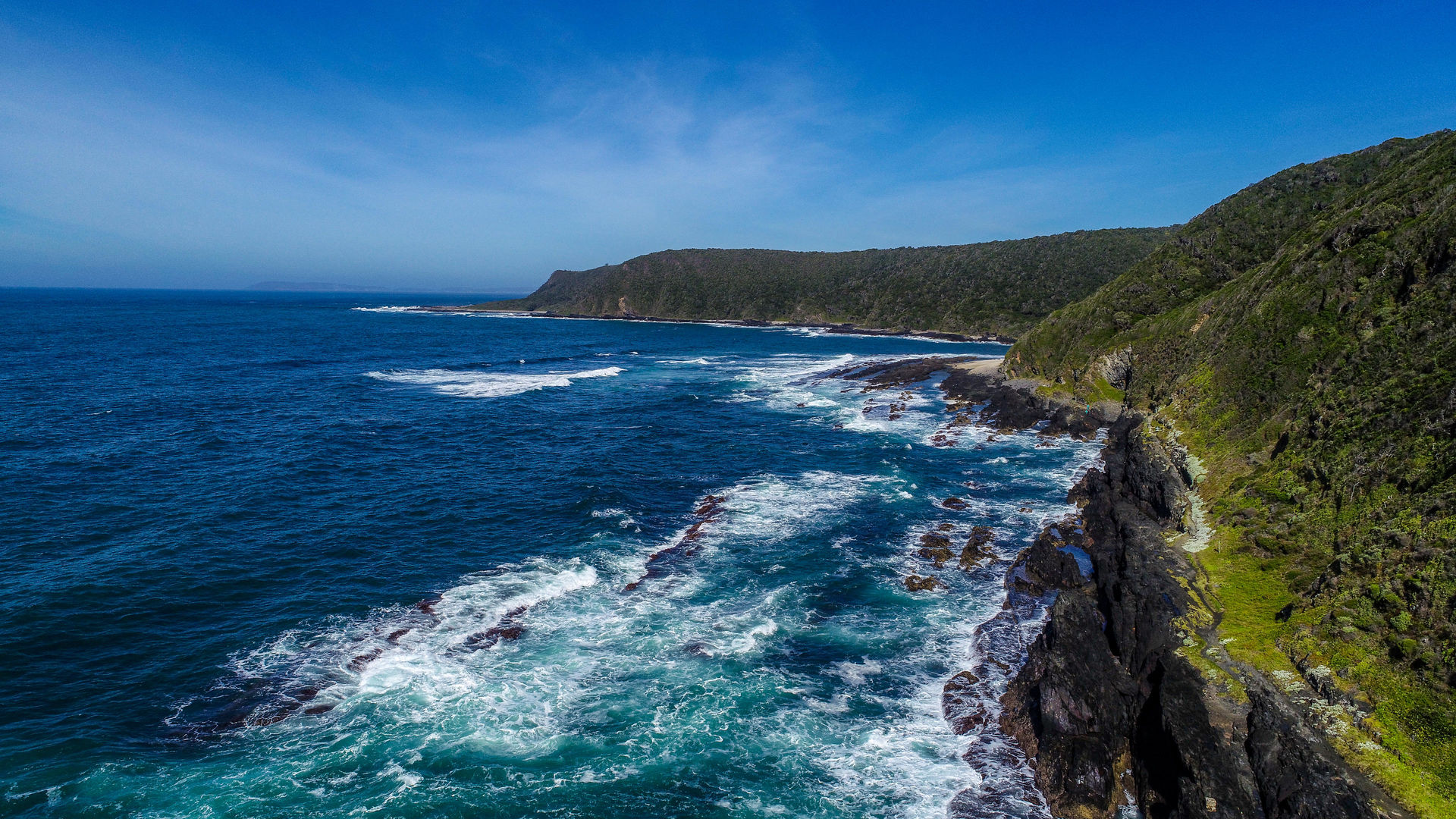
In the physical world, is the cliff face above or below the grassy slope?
below

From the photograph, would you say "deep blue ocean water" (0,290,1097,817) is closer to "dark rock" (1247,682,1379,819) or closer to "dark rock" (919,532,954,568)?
"dark rock" (919,532,954,568)

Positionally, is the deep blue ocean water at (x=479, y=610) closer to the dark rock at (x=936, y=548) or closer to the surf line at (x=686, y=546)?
the surf line at (x=686, y=546)

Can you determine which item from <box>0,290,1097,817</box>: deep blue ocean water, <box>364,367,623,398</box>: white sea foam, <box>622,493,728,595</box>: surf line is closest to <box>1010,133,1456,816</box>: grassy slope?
<box>0,290,1097,817</box>: deep blue ocean water

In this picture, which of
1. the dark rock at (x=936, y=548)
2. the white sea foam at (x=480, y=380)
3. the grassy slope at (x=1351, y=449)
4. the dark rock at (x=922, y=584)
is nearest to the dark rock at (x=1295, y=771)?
the grassy slope at (x=1351, y=449)

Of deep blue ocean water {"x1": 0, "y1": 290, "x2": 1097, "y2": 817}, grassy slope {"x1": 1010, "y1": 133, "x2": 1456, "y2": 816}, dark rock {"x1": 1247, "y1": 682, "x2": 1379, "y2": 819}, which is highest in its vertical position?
grassy slope {"x1": 1010, "y1": 133, "x2": 1456, "y2": 816}

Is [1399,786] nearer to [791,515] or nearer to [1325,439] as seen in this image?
[1325,439]

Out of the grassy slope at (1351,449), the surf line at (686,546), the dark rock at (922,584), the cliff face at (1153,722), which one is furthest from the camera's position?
the surf line at (686,546)
